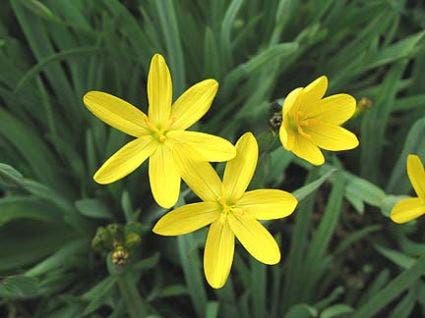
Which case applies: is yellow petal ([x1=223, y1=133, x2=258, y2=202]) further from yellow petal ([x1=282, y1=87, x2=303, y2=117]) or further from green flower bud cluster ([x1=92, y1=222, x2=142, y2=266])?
green flower bud cluster ([x1=92, y1=222, x2=142, y2=266])

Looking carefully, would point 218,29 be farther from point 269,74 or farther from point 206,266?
point 206,266

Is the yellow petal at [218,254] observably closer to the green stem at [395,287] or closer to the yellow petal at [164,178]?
the yellow petal at [164,178]

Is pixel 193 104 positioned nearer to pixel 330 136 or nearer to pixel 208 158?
pixel 208 158

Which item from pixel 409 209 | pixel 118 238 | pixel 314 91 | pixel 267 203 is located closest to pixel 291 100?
pixel 314 91

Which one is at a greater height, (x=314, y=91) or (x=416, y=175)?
(x=314, y=91)

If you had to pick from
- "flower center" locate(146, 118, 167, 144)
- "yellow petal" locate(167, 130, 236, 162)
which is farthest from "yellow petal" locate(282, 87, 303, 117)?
"flower center" locate(146, 118, 167, 144)

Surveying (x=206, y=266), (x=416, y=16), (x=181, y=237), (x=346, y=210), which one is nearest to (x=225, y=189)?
(x=206, y=266)

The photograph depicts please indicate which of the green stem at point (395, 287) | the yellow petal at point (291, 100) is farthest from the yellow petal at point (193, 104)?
the green stem at point (395, 287)
